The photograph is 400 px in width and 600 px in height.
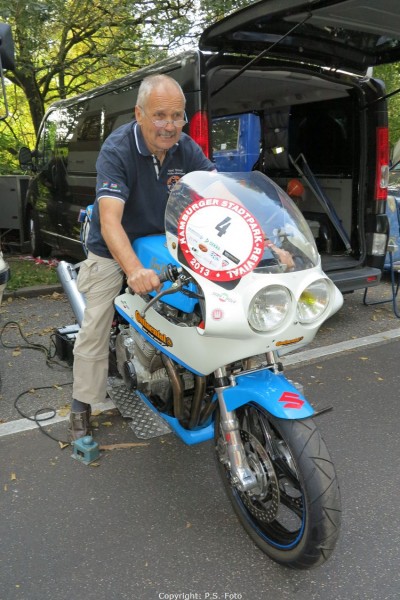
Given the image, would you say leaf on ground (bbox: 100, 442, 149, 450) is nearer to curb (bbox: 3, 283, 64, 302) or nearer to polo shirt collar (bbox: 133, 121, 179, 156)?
polo shirt collar (bbox: 133, 121, 179, 156)

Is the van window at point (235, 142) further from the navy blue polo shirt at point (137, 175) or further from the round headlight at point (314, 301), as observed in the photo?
the round headlight at point (314, 301)

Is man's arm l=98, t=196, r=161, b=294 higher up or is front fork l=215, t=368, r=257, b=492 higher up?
man's arm l=98, t=196, r=161, b=294

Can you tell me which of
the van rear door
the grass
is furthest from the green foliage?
the grass

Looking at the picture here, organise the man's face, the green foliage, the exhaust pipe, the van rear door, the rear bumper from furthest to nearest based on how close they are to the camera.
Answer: the green foliage < the rear bumper < the exhaust pipe < the van rear door < the man's face

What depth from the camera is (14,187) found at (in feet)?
29.2

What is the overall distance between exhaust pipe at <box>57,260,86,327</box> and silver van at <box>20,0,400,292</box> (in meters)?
1.32

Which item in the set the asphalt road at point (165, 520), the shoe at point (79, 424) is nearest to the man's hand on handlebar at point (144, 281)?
the asphalt road at point (165, 520)

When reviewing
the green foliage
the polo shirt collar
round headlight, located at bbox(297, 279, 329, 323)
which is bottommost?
round headlight, located at bbox(297, 279, 329, 323)

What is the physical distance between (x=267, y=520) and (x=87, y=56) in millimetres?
9034

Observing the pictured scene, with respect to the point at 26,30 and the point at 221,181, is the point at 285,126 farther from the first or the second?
the point at 221,181

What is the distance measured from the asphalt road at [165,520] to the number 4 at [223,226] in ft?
4.47

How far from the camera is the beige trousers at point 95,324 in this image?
3049 millimetres

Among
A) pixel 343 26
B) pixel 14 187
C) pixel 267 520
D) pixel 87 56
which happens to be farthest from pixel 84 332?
pixel 87 56

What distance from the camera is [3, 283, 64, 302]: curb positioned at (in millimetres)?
6543
